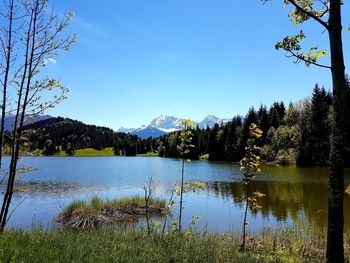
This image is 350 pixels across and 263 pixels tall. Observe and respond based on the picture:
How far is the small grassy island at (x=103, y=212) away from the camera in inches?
880

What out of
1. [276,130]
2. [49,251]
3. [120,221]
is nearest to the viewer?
[49,251]

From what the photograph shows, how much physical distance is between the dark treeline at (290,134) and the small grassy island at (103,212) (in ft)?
125

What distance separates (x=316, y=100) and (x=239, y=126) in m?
31.6

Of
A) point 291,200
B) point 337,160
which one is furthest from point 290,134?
point 337,160

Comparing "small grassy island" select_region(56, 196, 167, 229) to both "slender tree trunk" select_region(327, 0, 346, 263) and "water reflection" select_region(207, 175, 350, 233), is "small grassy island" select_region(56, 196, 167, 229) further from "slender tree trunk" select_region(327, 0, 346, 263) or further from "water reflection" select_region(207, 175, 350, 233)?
"slender tree trunk" select_region(327, 0, 346, 263)

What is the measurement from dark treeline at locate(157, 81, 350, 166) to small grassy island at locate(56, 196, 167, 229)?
38.0m

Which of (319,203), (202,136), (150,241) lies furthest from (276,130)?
(150,241)

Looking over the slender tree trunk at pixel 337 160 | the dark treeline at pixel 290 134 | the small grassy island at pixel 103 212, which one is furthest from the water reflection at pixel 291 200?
Answer: the dark treeline at pixel 290 134

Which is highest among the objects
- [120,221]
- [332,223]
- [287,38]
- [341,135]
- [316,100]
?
[316,100]

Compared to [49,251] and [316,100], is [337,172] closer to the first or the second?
[49,251]

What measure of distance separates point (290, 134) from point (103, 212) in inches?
2827

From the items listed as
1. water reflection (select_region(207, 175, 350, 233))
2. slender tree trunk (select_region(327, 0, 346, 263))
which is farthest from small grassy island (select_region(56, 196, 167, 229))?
slender tree trunk (select_region(327, 0, 346, 263))

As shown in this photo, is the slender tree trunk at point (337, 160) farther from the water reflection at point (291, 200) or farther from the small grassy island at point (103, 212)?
the small grassy island at point (103, 212)

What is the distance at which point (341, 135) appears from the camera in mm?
7266
